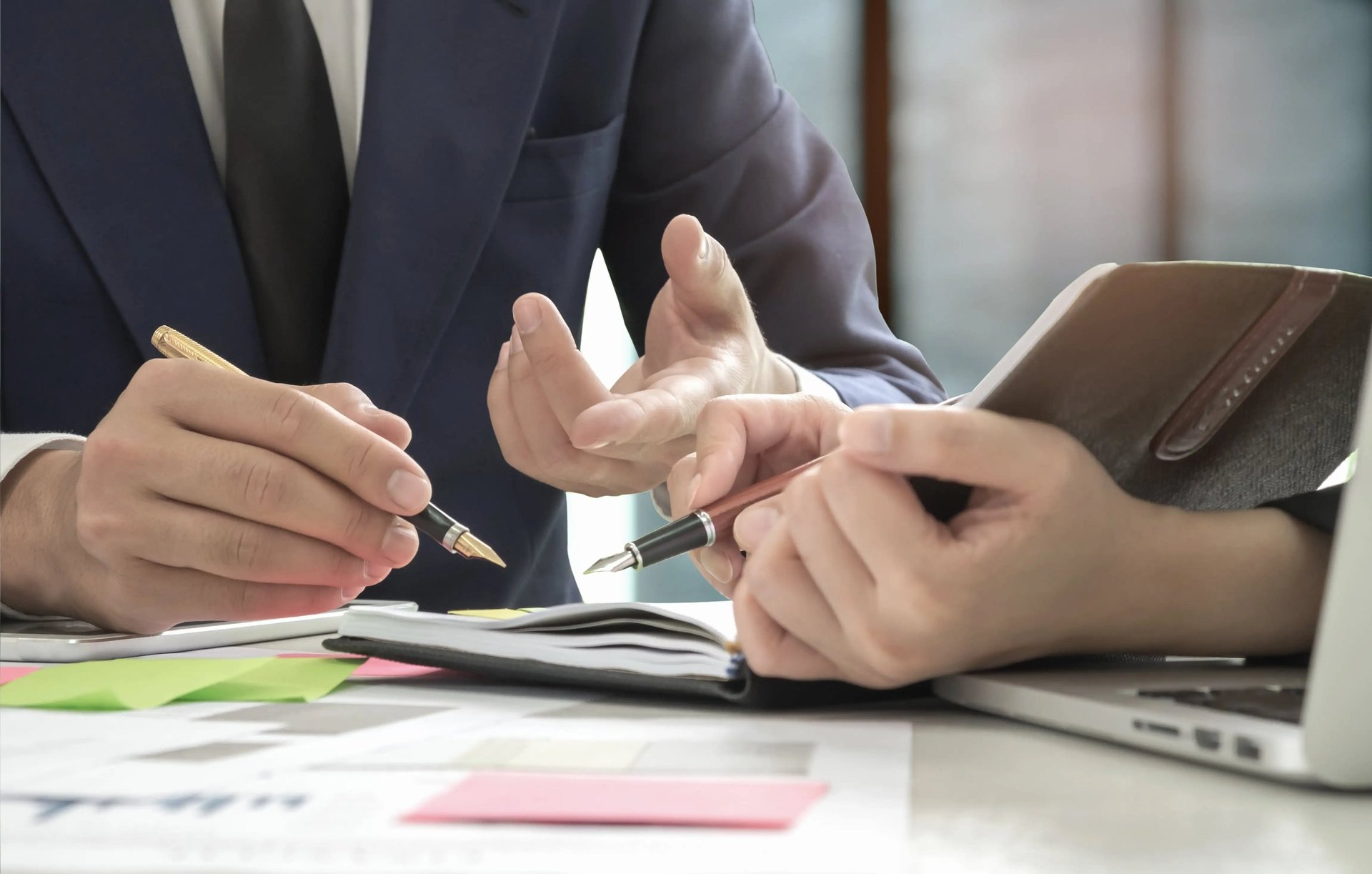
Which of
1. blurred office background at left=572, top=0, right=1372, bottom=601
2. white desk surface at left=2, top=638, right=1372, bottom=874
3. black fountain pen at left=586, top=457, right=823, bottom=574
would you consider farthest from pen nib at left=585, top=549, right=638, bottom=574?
Result: blurred office background at left=572, top=0, right=1372, bottom=601

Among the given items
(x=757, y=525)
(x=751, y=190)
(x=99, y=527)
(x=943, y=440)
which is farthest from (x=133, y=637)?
(x=751, y=190)

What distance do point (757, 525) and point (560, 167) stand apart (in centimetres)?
88

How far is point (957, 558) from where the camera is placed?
347 millimetres

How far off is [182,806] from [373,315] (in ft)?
2.72

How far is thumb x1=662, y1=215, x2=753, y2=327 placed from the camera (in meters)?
0.81

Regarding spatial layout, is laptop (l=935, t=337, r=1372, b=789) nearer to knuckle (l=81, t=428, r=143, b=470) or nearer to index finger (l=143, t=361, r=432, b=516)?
index finger (l=143, t=361, r=432, b=516)

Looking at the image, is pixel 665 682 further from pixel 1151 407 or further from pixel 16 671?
pixel 16 671

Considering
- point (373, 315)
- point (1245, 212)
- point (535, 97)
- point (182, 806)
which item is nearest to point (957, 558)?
point (182, 806)

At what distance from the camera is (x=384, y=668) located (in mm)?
559

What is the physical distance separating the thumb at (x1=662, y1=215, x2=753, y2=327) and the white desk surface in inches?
20.1

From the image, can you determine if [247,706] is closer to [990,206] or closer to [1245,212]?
[990,206]

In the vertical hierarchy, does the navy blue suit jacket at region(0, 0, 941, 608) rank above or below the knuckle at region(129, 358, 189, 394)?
above

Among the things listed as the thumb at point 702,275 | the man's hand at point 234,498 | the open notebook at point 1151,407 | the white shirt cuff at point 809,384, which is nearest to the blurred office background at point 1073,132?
the white shirt cuff at point 809,384

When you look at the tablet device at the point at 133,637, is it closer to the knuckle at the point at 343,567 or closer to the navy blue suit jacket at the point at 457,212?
the knuckle at the point at 343,567
